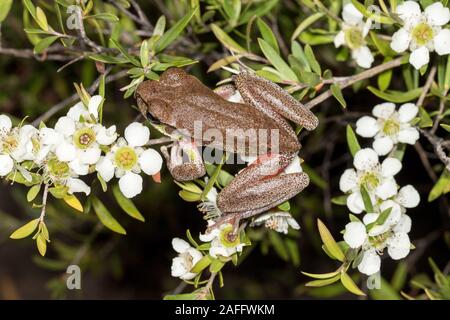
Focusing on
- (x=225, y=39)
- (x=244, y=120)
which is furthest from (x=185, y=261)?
(x=225, y=39)

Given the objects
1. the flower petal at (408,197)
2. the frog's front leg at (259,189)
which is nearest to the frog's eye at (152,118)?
the frog's front leg at (259,189)

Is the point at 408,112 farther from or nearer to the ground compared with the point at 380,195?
farther from the ground

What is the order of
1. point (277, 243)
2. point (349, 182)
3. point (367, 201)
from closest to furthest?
1. point (367, 201)
2. point (349, 182)
3. point (277, 243)

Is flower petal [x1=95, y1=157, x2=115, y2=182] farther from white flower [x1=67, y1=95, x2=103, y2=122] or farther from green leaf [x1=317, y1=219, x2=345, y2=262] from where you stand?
green leaf [x1=317, y1=219, x2=345, y2=262]

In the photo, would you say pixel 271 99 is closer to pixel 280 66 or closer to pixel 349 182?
pixel 280 66

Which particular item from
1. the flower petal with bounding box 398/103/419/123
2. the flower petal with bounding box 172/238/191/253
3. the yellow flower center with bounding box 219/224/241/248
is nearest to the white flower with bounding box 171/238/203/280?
the flower petal with bounding box 172/238/191/253

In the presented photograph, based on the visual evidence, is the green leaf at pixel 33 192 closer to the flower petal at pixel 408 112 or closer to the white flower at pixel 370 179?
the white flower at pixel 370 179
